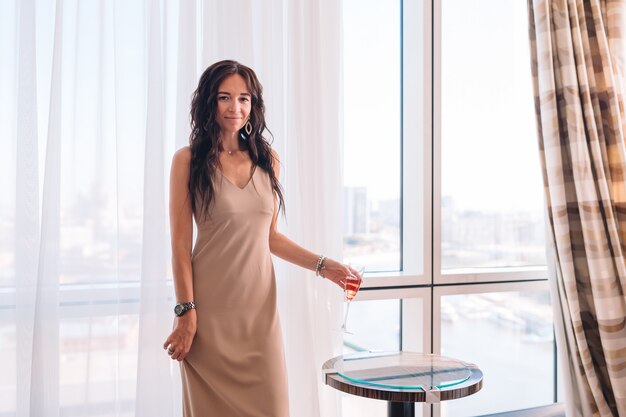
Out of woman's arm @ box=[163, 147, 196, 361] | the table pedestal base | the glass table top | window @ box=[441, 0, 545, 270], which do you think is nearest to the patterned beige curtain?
window @ box=[441, 0, 545, 270]

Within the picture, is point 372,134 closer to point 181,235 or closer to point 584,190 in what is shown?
point 584,190

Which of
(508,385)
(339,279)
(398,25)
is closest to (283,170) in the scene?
(339,279)

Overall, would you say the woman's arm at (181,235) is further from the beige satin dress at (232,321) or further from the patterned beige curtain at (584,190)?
the patterned beige curtain at (584,190)

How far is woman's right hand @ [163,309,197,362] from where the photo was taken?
1514 millimetres

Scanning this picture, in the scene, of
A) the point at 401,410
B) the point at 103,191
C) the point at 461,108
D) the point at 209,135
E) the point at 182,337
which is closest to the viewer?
the point at 182,337

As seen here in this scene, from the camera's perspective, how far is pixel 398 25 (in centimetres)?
276

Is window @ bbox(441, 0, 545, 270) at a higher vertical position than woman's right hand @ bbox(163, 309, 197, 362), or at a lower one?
higher

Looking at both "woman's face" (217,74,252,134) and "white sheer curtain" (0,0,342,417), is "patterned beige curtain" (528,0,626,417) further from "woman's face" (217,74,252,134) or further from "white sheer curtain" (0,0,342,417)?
"woman's face" (217,74,252,134)

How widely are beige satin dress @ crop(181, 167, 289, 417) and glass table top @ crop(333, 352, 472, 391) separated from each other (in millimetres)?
263

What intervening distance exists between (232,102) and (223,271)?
0.46 m

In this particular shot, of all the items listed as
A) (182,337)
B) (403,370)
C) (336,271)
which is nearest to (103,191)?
(182,337)

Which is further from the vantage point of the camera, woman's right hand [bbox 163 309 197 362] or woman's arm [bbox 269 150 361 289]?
woman's arm [bbox 269 150 361 289]

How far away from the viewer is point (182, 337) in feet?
4.98

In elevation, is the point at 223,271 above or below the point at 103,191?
below
